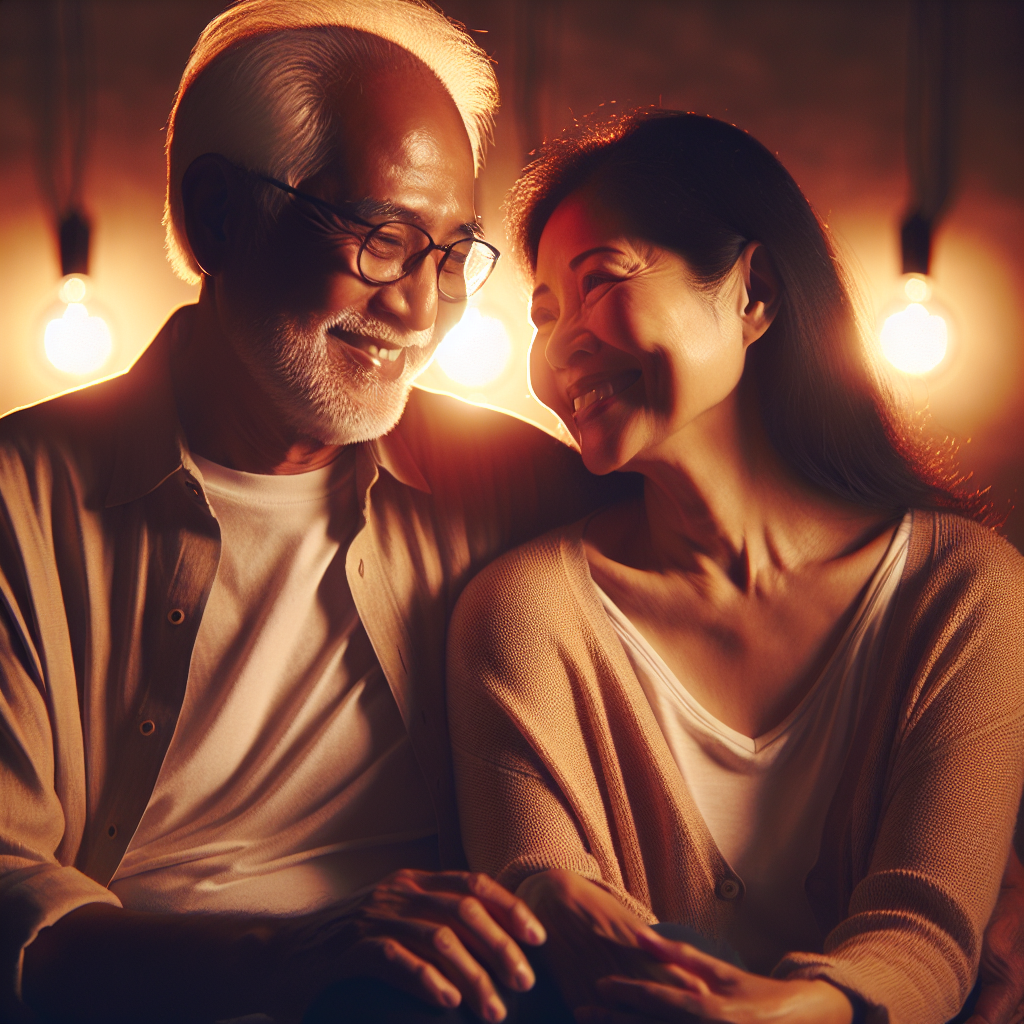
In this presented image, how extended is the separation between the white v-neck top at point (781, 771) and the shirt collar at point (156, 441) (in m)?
0.51

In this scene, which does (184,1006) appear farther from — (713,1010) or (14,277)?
(14,277)

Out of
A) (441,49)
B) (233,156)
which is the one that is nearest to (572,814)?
(233,156)

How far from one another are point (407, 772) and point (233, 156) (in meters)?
0.89

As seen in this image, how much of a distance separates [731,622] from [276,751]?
64cm

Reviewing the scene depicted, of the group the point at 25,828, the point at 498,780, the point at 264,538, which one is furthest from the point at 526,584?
the point at 25,828

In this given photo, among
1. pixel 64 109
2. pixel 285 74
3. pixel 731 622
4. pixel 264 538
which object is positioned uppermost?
pixel 64 109

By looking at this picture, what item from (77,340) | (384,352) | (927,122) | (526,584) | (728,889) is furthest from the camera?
(927,122)

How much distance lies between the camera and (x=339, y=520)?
1421 mm

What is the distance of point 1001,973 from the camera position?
1.13 meters

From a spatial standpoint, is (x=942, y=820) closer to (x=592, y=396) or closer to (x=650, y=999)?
(x=650, y=999)

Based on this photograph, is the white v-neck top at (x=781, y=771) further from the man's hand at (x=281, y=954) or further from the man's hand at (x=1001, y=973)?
the man's hand at (x=281, y=954)

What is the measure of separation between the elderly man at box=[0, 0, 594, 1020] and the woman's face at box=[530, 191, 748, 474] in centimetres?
19

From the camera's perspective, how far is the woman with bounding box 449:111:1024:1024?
1.11 metres

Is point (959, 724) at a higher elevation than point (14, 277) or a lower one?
lower
